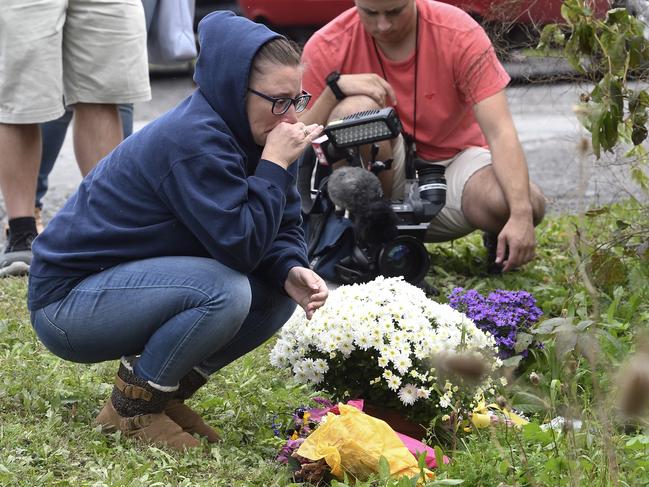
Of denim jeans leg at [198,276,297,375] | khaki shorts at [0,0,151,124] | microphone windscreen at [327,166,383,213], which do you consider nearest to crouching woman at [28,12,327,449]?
denim jeans leg at [198,276,297,375]

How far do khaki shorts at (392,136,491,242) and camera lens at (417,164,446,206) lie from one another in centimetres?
10

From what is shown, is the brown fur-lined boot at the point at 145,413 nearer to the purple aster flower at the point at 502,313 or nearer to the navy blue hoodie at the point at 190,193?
the navy blue hoodie at the point at 190,193


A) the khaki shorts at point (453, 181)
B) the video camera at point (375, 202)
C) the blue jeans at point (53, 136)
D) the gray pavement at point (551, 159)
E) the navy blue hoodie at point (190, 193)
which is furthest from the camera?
the gray pavement at point (551, 159)

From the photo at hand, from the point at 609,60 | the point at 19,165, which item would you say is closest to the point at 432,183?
the point at 609,60

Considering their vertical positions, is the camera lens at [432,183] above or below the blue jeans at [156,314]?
below

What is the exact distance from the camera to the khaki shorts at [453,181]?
4.25m

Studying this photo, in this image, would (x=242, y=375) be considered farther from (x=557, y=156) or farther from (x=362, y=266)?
(x=557, y=156)

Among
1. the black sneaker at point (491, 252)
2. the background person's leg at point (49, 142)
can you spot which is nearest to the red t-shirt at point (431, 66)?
the black sneaker at point (491, 252)

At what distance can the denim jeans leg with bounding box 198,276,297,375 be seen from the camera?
112 inches

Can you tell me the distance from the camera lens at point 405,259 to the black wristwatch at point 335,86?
1.88ft

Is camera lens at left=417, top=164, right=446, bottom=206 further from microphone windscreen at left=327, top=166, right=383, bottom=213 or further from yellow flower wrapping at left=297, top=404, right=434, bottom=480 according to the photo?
yellow flower wrapping at left=297, top=404, right=434, bottom=480

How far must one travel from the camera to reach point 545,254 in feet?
15.6

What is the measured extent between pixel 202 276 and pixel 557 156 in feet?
15.6

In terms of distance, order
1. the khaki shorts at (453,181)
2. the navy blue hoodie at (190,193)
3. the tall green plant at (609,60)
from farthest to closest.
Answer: the khaki shorts at (453,181) < the tall green plant at (609,60) < the navy blue hoodie at (190,193)
